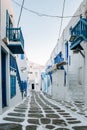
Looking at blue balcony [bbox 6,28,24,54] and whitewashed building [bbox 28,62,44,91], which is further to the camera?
whitewashed building [bbox 28,62,44,91]

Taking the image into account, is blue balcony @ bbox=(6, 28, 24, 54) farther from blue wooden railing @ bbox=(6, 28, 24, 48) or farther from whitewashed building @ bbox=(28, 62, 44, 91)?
whitewashed building @ bbox=(28, 62, 44, 91)

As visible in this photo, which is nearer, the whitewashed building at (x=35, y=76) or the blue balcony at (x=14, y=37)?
the blue balcony at (x=14, y=37)

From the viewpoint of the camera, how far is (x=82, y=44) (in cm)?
1095

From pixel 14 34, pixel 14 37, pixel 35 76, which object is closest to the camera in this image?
pixel 14 34

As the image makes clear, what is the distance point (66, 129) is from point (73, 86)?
1005 cm

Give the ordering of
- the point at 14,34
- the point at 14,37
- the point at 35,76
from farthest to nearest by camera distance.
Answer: the point at 35,76, the point at 14,37, the point at 14,34

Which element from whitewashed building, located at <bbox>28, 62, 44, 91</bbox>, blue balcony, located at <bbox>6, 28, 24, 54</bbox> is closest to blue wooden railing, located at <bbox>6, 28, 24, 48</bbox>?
blue balcony, located at <bbox>6, 28, 24, 54</bbox>

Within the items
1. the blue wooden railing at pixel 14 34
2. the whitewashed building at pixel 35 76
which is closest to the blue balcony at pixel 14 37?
the blue wooden railing at pixel 14 34

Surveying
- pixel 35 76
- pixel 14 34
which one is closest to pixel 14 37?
pixel 14 34

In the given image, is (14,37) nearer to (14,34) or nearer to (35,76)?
(14,34)

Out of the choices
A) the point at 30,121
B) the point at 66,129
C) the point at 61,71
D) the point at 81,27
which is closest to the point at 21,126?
the point at 30,121

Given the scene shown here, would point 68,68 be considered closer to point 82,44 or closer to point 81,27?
point 82,44

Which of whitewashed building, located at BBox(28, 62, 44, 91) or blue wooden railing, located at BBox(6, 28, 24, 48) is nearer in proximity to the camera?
blue wooden railing, located at BBox(6, 28, 24, 48)

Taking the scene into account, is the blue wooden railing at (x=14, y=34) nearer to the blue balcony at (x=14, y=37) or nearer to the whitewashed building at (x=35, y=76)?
the blue balcony at (x=14, y=37)
